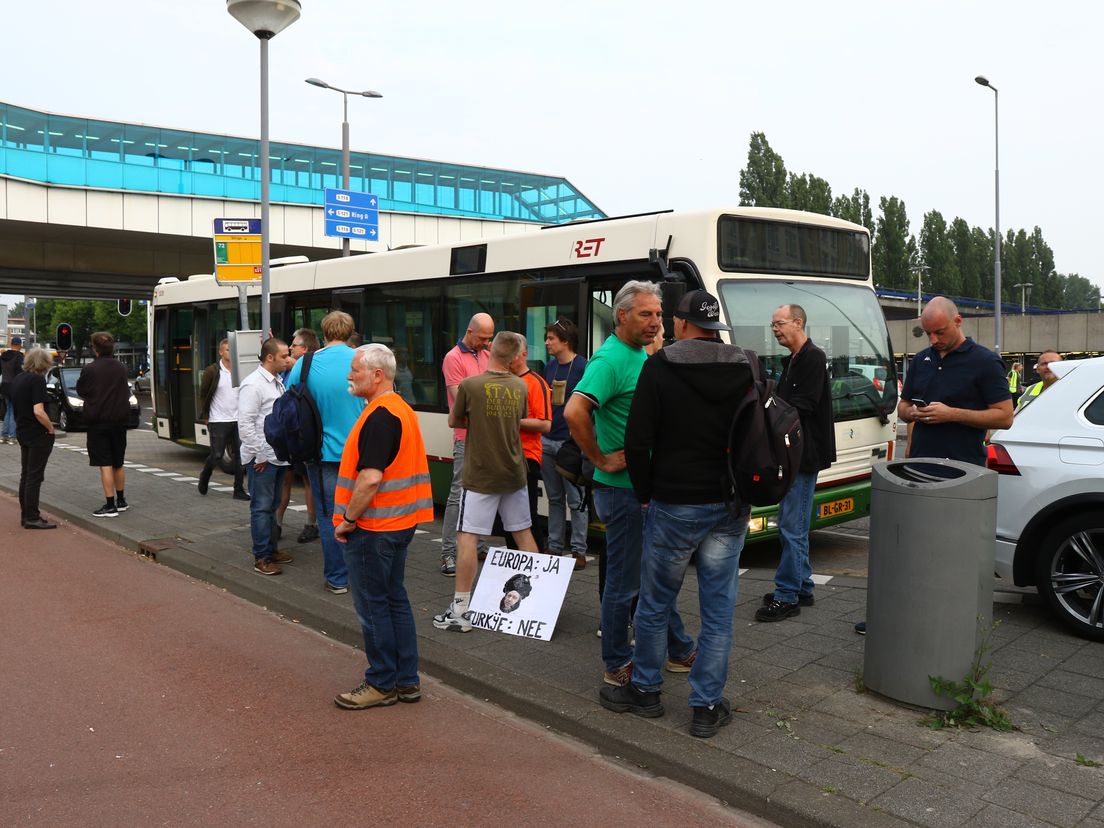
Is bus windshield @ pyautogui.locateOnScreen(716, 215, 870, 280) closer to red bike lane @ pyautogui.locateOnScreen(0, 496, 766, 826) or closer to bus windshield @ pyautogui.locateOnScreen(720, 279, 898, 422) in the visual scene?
bus windshield @ pyautogui.locateOnScreen(720, 279, 898, 422)

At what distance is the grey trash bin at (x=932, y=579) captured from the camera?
445 centimetres

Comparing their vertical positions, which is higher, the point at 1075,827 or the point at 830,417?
the point at 830,417

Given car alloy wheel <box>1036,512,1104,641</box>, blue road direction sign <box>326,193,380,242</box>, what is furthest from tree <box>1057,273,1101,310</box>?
car alloy wheel <box>1036,512,1104,641</box>

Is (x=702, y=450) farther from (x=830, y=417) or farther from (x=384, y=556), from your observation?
(x=830, y=417)

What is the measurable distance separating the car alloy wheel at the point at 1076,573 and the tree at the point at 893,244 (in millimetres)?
65640

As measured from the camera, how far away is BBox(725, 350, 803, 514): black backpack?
4.02m

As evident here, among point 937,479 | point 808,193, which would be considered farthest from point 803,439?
point 808,193

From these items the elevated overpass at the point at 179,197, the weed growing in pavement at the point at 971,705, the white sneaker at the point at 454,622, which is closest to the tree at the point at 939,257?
the elevated overpass at the point at 179,197

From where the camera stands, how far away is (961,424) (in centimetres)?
559

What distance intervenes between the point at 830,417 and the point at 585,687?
7.68 ft

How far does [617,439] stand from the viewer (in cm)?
467

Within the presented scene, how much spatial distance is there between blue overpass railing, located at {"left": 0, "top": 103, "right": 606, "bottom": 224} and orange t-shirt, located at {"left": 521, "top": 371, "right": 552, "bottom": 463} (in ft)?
69.6

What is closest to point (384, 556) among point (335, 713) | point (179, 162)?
point (335, 713)

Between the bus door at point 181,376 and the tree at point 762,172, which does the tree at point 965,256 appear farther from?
the bus door at point 181,376
